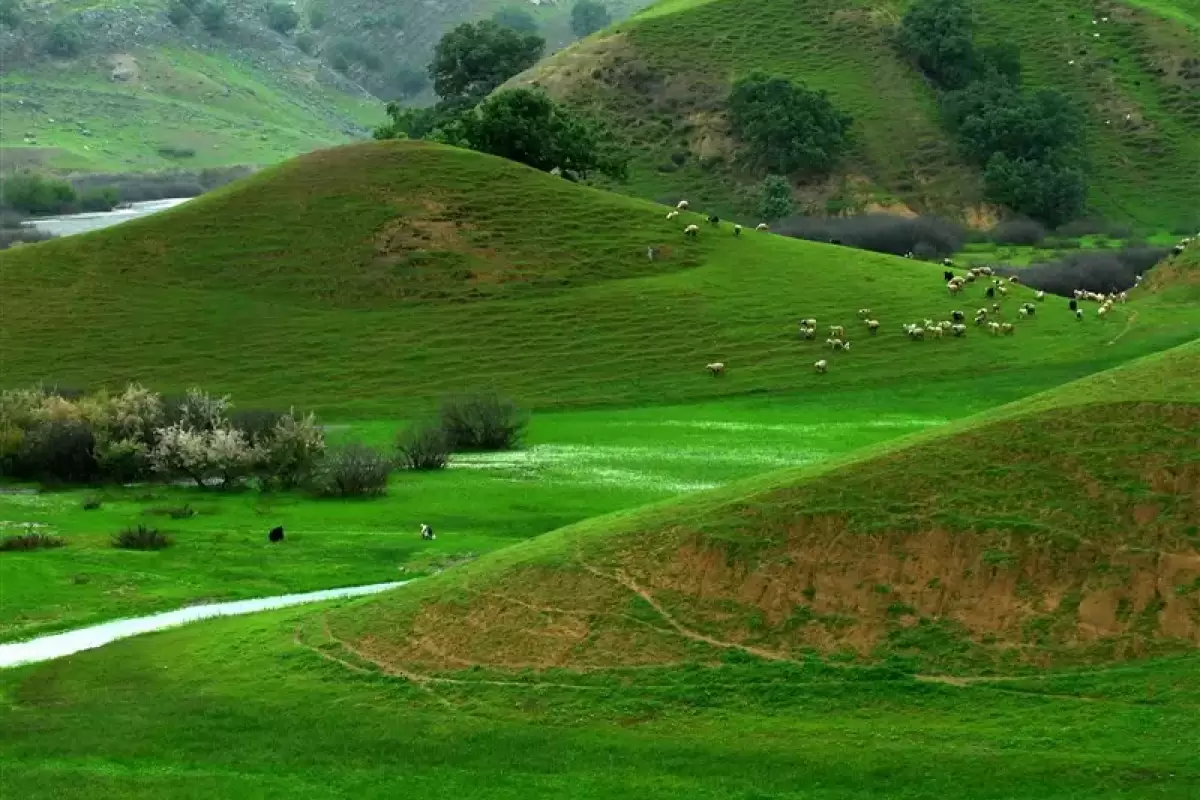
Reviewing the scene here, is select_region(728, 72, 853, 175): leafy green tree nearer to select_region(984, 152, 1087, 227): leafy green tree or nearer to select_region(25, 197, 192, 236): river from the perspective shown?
select_region(984, 152, 1087, 227): leafy green tree

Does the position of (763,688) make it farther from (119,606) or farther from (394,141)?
(394,141)

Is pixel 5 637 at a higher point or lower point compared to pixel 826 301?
lower

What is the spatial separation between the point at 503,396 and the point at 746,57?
3357 inches

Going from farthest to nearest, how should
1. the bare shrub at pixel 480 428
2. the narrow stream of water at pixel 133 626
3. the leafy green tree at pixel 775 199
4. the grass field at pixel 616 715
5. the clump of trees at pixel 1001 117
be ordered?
1. the clump of trees at pixel 1001 117
2. the leafy green tree at pixel 775 199
3. the bare shrub at pixel 480 428
4. the narrow stream of water at pixel 133 626
5. the grass field at pixel 616 715

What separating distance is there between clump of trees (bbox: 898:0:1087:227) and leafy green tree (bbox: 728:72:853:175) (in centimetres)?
961

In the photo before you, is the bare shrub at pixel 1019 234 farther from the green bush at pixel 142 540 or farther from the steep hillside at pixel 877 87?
the green bush at pixel 142 540

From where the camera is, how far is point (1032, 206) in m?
129

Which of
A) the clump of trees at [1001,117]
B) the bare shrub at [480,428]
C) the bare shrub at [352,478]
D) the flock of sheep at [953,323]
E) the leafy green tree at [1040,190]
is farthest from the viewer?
the clump of trees at [1001,117]

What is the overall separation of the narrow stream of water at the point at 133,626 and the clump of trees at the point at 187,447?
12.2m

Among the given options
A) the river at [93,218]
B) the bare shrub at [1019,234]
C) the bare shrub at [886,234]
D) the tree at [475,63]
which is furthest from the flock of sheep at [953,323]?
the tree at [475,63]

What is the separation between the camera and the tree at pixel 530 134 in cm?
9150

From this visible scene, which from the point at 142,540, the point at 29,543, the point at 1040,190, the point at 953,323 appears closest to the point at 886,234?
the point at 1040,190

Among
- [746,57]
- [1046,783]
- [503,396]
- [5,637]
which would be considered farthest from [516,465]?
[746,57]

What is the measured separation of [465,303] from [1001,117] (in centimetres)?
7188
